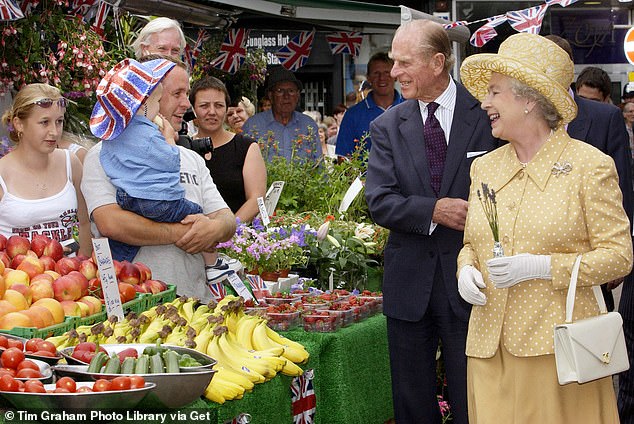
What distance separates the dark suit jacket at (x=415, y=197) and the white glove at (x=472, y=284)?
0.80 m

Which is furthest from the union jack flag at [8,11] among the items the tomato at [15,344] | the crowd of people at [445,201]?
the tomato at [15,344]

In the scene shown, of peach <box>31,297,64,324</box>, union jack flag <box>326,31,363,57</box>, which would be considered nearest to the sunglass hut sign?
union jack flag <box>326,31,363,57</box>

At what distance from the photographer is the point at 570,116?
13.5 ft

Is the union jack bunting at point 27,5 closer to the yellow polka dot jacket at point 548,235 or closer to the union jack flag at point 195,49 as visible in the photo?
the union jack flag at point 195,49

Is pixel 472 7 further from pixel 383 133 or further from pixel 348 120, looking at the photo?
pixel 383 133

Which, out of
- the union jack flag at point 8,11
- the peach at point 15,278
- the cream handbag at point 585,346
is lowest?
the cream handbag at point 585,346

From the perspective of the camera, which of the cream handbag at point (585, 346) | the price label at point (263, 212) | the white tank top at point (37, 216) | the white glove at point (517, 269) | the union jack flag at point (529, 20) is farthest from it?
the union jack flag at point (529, 20)

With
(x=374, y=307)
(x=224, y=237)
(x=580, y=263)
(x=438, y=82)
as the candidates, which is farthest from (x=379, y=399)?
(x=580, y=263)

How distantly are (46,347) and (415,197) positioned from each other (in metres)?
2.01

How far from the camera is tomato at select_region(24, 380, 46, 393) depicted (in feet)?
10.1

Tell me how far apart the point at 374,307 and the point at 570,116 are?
197cm

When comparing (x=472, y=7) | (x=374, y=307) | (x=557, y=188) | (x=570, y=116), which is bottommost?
(x=374, y=307)

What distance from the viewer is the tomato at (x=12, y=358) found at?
3281mm

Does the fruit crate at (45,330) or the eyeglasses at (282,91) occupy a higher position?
the eyeglasses at (282,91)
